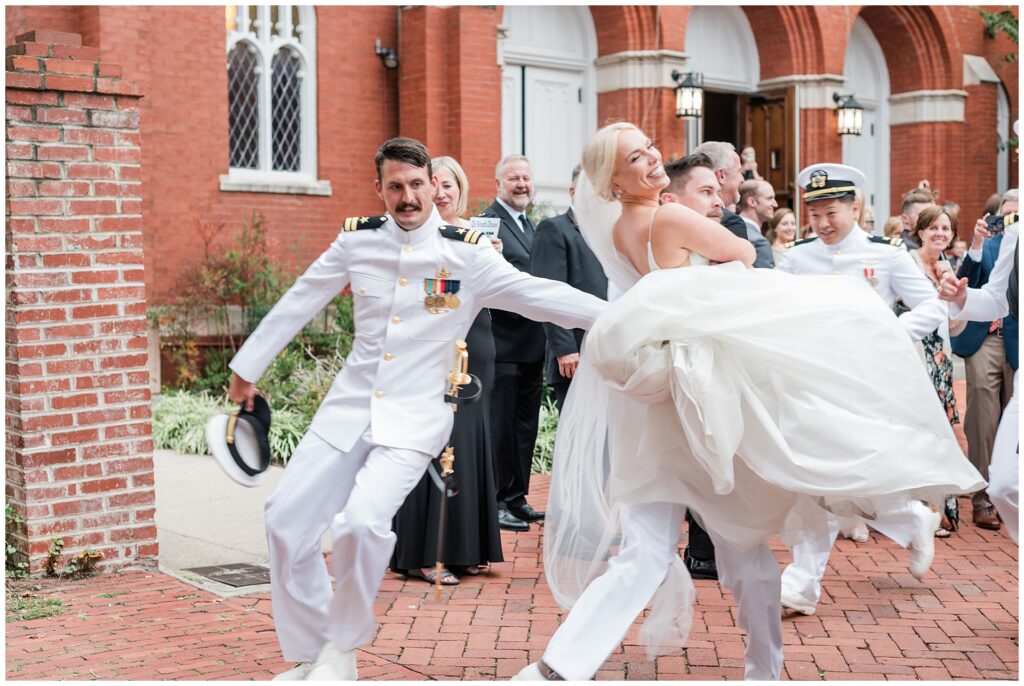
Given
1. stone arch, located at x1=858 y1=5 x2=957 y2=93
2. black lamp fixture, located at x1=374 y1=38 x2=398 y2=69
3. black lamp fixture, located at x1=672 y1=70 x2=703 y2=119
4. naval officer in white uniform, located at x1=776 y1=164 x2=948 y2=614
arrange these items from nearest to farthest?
naval officer in white uniform, located at x1=776 y1=164 x2=948 y2=614, black lamp fixture, located at x1=374 y1=38 x2=398 y2=69, black lamp fixture, located at x1=672 y1=70 x2=703 y2=119, stone arch, located at x1=858 y1=5 x2=957 y2=93

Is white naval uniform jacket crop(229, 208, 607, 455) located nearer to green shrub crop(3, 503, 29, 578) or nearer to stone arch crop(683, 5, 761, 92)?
green shrub crop(3, 503, 29, 578)

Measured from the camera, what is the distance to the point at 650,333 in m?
3.83

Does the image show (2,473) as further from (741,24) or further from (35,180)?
(741,24)

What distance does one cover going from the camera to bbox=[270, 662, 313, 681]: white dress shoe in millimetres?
4266

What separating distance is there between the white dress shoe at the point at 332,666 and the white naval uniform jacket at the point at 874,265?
3.41 meters

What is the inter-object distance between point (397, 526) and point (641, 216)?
2.52 meters

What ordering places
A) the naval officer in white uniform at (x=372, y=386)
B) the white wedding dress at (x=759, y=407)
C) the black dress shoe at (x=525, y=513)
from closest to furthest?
the white wedding dress at (x=759, y=407) < the naval officer in white uniform at (x=372, y=386) < the black dress shoe at (x=525, y=513)

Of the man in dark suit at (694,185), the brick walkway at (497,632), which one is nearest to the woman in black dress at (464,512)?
the brick walkway at (497,632)

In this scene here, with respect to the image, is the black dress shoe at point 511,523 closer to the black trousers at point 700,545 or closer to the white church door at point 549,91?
the black trousers at point 700,545

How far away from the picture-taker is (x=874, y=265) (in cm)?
642

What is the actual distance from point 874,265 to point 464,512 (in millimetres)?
2583

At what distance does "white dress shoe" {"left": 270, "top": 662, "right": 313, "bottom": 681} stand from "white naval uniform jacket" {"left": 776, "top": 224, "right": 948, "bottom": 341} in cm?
352

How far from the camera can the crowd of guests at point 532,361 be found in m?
6.04

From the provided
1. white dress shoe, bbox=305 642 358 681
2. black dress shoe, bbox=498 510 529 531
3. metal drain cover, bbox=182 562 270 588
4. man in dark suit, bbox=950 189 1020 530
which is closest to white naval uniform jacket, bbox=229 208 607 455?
white dress shoe, bbox=305 642 358 681
